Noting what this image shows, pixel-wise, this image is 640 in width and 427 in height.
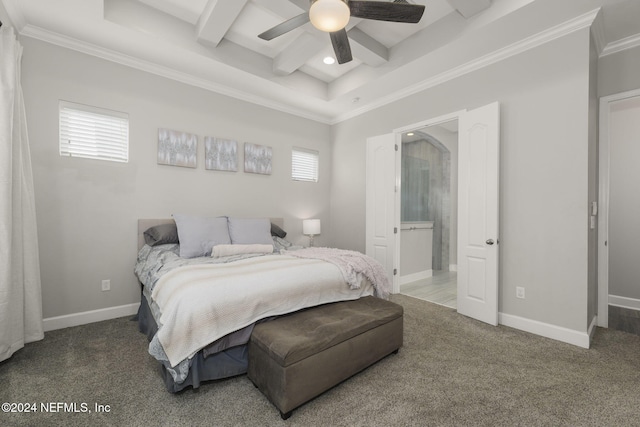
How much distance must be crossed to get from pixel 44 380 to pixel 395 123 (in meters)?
4.43

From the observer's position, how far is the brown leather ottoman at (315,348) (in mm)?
1592

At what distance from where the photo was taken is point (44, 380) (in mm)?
1925

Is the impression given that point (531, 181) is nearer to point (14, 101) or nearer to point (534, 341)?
point (534, 341)

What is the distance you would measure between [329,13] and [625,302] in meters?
4.83

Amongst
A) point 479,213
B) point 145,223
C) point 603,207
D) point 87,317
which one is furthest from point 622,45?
point 87,317

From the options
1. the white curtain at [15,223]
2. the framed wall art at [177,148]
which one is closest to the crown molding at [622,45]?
the framed wall art at [177,148]

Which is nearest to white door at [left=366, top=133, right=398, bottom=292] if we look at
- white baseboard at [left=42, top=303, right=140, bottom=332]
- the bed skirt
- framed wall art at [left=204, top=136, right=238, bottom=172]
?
framed wall art at [left=204, top=136, right=238, bottom=172]

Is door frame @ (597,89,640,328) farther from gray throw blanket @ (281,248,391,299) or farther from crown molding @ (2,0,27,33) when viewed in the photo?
crown molding @ (2,0,27,33)

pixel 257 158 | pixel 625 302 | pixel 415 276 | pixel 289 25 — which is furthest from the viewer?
pixel 415 276

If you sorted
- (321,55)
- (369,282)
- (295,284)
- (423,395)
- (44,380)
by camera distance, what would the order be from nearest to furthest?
(423,395), (44,380), (295,284), (369,282), (321,55)

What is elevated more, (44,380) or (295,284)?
(295,284)

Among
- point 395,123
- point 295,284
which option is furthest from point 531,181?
point 295,284

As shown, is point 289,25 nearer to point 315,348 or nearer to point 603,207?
point 315,348

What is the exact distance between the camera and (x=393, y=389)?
1853 mm
